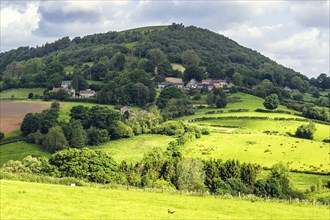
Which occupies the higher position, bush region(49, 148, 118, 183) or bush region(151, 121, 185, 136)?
bush region(151, 121, 185, 136)

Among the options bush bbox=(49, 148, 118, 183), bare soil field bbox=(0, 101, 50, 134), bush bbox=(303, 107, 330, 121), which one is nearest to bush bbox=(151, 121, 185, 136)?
bare soil field bbox=(0, 101, 50, 134)

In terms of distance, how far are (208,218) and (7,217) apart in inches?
619

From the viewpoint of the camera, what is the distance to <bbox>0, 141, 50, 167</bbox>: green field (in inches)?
3775

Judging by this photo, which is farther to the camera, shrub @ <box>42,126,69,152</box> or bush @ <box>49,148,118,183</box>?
shrub @ <box>42,126,69,152</box>

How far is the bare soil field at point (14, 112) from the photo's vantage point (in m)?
124

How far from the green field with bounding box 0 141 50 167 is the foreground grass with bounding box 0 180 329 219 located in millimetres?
56451

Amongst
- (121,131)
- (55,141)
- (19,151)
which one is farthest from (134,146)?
(19,151)

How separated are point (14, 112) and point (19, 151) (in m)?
46.5

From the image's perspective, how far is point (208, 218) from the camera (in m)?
34.0

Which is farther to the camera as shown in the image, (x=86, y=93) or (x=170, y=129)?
(x=86, y=93)

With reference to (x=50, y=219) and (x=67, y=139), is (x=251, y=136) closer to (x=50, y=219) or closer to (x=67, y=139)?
(x=67, y=139)

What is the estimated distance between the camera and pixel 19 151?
101750 mm

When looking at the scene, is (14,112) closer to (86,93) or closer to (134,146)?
(86,93)

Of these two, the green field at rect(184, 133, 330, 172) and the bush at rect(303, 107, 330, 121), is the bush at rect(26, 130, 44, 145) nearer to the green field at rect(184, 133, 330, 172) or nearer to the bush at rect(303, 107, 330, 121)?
the green field at rect(184, 133, 330, 172)
